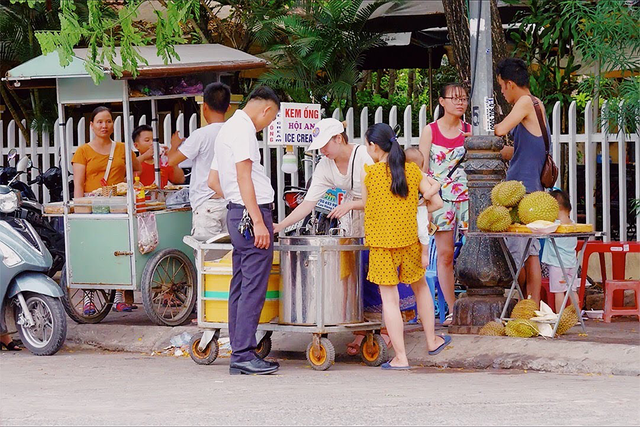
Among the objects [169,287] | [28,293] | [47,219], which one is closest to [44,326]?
[28,293]

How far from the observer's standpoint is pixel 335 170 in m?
7.93

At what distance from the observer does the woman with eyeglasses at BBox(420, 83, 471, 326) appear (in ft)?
28.2

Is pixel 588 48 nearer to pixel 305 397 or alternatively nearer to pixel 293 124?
pixel 293 124

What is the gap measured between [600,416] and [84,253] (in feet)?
16.5

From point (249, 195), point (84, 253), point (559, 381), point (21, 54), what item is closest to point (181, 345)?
point (84, 253)

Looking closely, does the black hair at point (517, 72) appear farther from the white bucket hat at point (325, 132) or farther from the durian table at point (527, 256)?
the white bucket hat at point (325, 132)

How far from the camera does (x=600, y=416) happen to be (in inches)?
222

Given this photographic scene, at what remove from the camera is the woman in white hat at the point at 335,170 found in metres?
7.70

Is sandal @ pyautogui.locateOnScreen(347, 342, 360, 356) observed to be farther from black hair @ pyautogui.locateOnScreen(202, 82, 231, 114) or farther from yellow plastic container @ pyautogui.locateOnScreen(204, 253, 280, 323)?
black hair @ pyautogui.locateOnScreen(202, 82, 231, 114)

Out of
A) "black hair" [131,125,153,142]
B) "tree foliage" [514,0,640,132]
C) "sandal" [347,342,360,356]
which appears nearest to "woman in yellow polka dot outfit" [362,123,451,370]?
"sandal" [347,342,360,356]

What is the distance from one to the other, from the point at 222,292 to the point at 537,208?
7.50 feet

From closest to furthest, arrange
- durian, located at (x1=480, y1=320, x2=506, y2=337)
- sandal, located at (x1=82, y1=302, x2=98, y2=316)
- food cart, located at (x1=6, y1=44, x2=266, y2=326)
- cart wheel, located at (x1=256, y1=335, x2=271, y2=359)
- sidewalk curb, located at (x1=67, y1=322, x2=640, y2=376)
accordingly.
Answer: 1. sidewalk curb, located at (x1=67, y1=322, x2=640, y2=376)
2. durian, located at (x1=480, y1=320, x2=506, y2=337)
3. cart wheel, located at (x1=256, y1=335, x2=271, y2=359)
4. food cart, located at (x1=6, y1=44, x2=266, y2=326)
5. sandal, located at (x1=82, y1=302, x2=98, y2=316)

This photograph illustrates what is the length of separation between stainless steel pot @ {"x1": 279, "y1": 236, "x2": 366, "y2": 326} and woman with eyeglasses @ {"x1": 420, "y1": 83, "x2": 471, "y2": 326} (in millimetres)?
1237

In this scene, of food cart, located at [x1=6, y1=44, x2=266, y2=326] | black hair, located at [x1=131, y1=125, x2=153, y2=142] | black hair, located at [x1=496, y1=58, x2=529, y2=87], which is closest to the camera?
black hair, located at [x1=496, y1=58, x2=529, y2=87]
